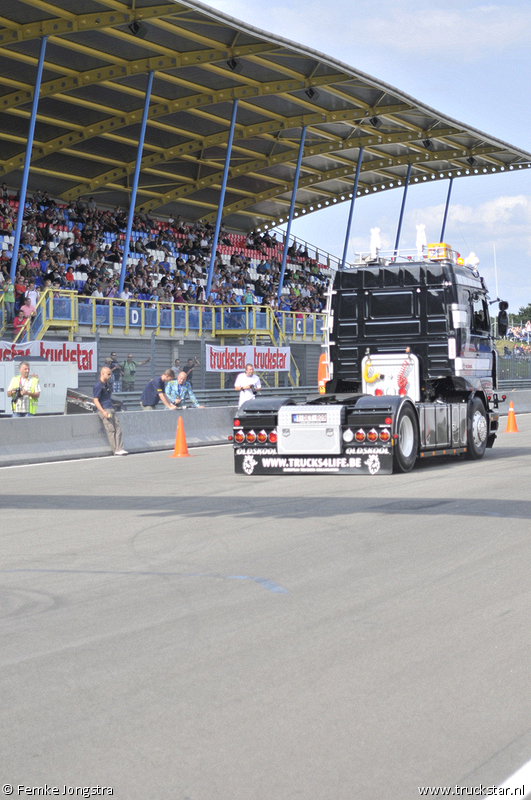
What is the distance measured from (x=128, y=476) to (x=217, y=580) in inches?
339

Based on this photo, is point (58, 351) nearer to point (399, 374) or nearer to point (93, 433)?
point (93, 433)

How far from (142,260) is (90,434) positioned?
19799 millimetres

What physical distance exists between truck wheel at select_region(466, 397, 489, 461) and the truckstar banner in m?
12.8

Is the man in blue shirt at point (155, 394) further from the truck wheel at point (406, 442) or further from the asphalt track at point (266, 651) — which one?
the asphalt track at point (266, 651)

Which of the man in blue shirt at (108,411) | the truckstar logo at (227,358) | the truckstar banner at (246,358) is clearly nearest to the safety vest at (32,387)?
the man in blue shirt at (108,411)

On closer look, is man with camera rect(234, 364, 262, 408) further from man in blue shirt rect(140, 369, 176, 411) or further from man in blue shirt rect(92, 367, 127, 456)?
man in blue shirt rect(92, 367, 127, 456)

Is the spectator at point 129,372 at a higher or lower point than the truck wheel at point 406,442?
higher

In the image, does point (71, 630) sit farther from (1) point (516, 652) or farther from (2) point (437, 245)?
(2) point (437, 245)

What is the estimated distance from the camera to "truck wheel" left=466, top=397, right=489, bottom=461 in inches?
695

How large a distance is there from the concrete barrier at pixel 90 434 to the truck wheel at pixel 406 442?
284 inches

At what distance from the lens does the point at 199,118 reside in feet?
139

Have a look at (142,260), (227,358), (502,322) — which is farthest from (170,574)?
(142,260)

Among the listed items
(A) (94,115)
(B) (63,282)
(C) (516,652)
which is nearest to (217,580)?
(C) (516,652)

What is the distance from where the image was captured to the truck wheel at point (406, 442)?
15.2m
